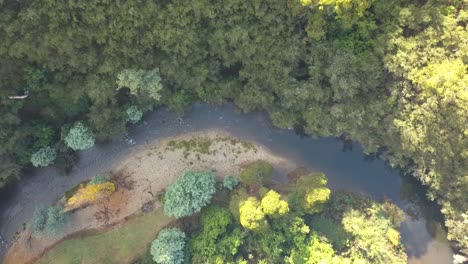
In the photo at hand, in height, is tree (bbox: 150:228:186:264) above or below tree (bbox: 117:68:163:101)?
below

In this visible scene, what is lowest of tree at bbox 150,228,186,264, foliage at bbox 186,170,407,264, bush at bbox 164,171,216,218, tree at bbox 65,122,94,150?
tree at bbox 150,228,186,264

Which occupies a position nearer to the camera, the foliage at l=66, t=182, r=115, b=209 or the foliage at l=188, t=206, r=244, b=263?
the foliage at l=188, t=206, r=244, b=263

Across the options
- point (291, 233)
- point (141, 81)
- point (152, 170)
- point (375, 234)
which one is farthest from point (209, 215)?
point (375, 234)

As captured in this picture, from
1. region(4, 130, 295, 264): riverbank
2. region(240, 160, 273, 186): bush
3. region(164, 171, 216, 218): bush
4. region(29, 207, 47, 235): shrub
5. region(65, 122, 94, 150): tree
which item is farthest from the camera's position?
region(4, 130, 295, 264): riverbank

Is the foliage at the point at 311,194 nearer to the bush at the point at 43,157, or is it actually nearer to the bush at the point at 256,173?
the bush at the point at 256,173

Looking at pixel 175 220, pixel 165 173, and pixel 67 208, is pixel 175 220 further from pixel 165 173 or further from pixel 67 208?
pixel 67 208

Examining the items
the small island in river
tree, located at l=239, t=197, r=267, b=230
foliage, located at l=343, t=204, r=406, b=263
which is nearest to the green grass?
the small island in river

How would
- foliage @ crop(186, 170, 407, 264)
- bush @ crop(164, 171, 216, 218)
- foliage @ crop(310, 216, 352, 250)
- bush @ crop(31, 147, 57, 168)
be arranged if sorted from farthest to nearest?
foliage @ crop(310, 216, 352, 250), bush @ crop(31, 147, 57, 168), bush @ crop(164, 171, 216, 218), foliage @ crop(186, 170, 407, 264)

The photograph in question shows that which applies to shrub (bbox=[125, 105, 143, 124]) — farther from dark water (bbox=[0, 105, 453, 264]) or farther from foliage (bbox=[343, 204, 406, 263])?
foliage (bbox=[343, 204, 406, 263])
